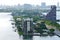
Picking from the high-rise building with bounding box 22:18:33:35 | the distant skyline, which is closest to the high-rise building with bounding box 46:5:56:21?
the distant skyline

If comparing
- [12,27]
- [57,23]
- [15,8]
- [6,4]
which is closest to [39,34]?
[57,23]

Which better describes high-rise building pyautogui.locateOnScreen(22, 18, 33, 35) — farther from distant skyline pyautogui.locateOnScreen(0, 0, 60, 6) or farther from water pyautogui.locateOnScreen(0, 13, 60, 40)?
distant skyline pyautogui.locateOnScreen(0, 0, 60, 6)

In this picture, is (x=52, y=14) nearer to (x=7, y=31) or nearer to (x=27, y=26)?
(x=27, y=26)

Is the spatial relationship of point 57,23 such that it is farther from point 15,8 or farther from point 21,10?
point 15,8

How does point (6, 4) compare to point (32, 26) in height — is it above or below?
above

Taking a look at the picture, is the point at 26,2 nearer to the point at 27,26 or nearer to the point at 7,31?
the point at 27,26

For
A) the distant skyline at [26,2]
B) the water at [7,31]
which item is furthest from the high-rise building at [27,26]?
the distant skyline at [26,2]

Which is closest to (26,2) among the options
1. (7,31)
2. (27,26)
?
(27,26)

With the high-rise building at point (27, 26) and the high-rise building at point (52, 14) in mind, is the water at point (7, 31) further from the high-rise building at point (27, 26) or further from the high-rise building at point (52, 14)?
the high-rise building at point (52, 14)

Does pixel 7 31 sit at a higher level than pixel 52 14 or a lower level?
lower

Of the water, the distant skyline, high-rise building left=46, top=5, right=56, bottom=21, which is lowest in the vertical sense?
the water

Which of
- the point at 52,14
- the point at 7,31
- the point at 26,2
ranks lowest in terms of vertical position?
the point at 7,31
